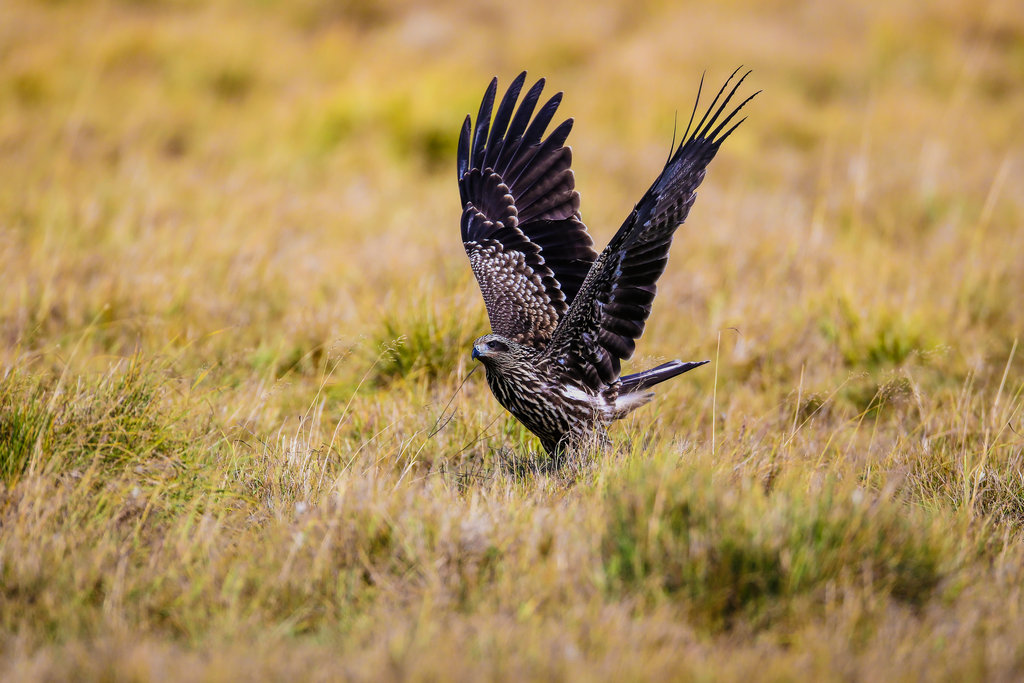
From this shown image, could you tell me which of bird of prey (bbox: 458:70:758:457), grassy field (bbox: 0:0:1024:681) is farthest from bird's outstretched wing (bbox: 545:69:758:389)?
grassy field (bbox: 0:0:1024:681)

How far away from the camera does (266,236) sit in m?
6.79

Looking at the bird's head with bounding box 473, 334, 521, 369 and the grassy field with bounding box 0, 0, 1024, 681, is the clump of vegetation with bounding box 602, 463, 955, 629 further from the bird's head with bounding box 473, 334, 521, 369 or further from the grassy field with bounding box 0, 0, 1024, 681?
the bird's head with bounding box 473, 334, 521, 369

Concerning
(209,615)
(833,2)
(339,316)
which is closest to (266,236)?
(339,316)

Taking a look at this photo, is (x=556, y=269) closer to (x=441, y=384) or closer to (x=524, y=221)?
(x=524, y=221)

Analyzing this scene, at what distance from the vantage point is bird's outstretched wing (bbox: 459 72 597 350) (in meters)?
4.33

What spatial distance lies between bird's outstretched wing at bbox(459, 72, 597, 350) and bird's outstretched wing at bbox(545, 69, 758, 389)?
1.68ft

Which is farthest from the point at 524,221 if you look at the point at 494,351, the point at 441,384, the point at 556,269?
the point at 494,351

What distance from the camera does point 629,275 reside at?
139 inches

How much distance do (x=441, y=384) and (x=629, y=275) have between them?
1387mm

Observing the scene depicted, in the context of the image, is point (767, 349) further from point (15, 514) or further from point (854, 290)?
point (15, 514)

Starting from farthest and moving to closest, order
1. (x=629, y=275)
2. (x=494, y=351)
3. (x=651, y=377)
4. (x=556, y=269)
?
(x=556, y=269) < (x=651, y=377) < (x=494, y=351) < (x=629, y=275)

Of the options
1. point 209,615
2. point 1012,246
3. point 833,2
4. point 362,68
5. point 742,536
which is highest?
point 833,2

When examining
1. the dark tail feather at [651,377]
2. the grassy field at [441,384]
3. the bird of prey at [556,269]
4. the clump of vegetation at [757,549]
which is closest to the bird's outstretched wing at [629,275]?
the bird of prey at [556,269]

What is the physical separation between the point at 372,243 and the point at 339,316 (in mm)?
1707
